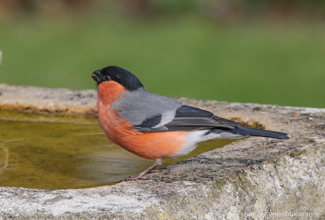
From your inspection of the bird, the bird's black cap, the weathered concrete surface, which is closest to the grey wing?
the bird

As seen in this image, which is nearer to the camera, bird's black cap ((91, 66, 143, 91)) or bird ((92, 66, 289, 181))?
bird ((92, 66, 289, 181))

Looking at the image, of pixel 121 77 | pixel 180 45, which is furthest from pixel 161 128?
pixel 180 45

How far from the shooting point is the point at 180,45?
37.2 feet

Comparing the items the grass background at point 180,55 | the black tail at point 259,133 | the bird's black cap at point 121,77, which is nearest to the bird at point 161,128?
the black tail at point 259,133

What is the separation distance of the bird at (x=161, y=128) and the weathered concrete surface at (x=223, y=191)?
5.3 inches

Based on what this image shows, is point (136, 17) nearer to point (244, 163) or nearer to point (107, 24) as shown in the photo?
point (107, 24)

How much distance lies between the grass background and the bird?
5182 mm

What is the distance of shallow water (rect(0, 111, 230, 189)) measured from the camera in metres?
3.36

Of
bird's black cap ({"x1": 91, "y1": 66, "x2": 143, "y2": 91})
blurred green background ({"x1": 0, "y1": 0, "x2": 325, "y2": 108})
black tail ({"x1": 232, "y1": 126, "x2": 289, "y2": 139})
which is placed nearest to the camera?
black tail ({"x1": 232, "y1": 126, "x2": 289, "y2": 139})

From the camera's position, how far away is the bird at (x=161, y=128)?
10.6 feet

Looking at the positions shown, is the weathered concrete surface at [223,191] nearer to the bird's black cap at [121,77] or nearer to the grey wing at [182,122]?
the grey wing at [182,122]

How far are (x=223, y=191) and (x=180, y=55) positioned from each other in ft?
26.9

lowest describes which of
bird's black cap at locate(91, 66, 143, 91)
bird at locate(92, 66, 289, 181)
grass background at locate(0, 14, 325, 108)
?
bird at locate(92, 66, 289, 181)

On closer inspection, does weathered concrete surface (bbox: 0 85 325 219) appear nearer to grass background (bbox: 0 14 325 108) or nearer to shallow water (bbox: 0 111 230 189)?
shallow water (bbox: 0 111 230 189)
